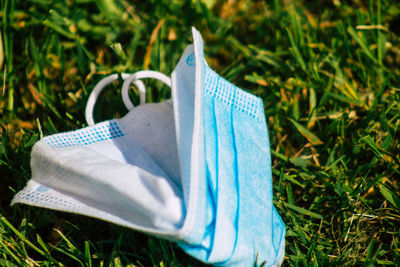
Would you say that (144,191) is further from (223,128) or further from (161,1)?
(161,1)

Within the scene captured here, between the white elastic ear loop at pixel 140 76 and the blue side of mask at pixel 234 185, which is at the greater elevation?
the white elastic ear loop at pixel 140 76

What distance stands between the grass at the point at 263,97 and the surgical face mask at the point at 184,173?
22 cm

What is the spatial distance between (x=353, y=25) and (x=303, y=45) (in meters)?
0.37

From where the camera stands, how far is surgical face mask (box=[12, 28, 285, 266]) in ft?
3.60

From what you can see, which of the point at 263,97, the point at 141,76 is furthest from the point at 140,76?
the point at 263,97

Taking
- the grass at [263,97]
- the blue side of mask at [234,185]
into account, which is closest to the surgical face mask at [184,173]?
the blue side of mask at [234,185]

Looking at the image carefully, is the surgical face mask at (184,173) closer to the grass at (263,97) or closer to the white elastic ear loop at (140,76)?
the white elastic ear loop at (140,76)

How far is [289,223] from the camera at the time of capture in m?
1.48

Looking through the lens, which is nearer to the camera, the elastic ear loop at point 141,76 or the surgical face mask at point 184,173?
the surgical face mask at point 184,173

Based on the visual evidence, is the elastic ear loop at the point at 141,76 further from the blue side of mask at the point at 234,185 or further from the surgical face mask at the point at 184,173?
the blue side of mask at the point at 234,185

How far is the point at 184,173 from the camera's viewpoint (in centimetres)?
112

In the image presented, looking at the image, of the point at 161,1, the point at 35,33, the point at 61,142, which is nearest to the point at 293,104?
the point at 161,1

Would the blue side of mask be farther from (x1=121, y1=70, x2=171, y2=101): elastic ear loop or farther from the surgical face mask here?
(x1=121, y1=70, x2=171, y2=101): elastic ear loop

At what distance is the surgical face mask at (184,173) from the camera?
1098 millimetres
